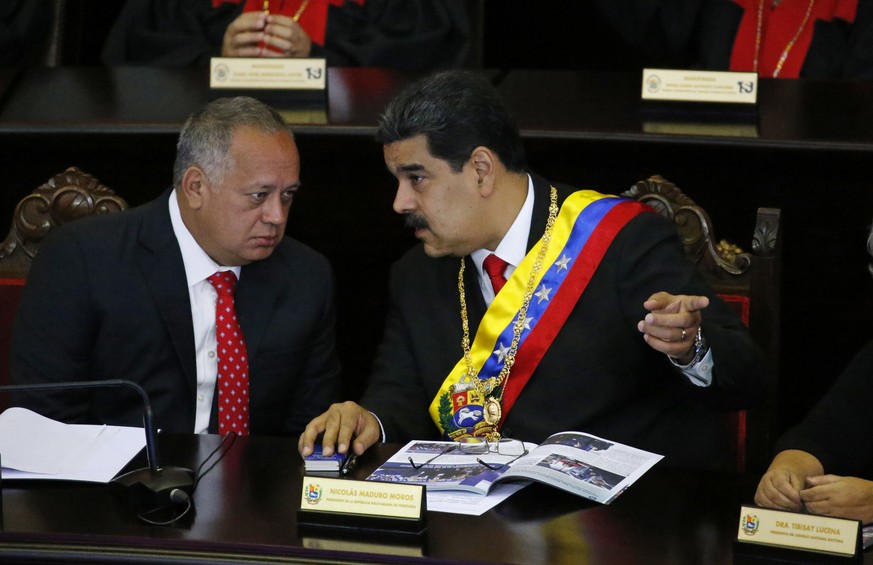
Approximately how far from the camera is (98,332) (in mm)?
2633

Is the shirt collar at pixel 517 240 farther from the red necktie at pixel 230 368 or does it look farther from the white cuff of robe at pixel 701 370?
the red necktie at pixel 230 368

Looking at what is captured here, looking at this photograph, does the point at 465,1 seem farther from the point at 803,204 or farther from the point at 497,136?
the point at 497,136

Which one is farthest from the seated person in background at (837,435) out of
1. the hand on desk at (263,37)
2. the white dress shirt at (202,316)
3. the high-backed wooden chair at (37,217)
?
the hand on desk at (263,37)

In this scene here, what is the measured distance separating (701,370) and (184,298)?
1.07 metres

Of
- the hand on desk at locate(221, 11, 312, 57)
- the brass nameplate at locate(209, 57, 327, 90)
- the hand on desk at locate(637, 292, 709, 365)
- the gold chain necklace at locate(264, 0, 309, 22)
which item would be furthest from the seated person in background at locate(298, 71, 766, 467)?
the gold chain necklace at locate(264, 0, 309, 22)

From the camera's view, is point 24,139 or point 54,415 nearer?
point 54,415

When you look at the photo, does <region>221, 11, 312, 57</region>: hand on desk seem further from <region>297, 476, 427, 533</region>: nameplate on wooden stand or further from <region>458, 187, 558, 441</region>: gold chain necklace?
<region>297, 476, 427, 533</region>: nameplate on wooden stand

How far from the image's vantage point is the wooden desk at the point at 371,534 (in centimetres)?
170

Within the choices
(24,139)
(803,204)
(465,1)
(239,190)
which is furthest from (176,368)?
(465,1)

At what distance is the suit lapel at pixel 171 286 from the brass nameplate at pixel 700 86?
1273 millimetres

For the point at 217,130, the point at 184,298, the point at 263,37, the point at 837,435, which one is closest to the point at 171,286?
the point at 184,298

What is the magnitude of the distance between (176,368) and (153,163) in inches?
36.0

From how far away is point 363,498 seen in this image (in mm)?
1783

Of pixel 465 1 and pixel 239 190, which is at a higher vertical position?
pixel 465 1
